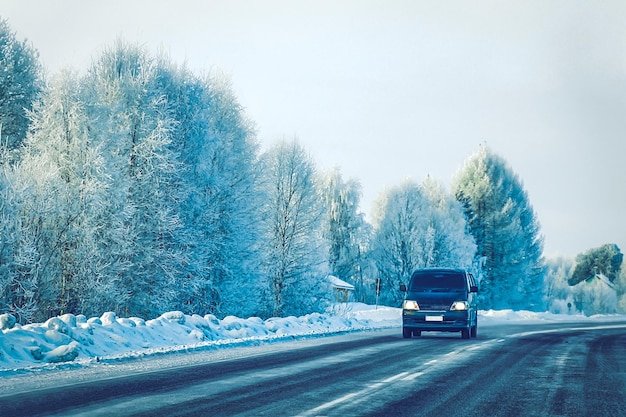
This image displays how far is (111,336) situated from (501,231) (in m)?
55.4

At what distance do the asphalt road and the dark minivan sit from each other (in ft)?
18.4

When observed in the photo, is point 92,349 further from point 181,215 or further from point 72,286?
point 181,215

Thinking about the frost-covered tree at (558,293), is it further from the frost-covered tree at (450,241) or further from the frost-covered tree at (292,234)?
the frost-covered tree at (292,234)

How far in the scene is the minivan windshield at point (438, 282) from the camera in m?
21.4

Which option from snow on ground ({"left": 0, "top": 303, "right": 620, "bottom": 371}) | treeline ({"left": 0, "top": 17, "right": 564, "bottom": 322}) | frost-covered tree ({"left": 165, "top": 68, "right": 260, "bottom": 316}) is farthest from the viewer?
frost-covered tree ({"left": 165, "top": 68, "right": 260, "bottom": 316})

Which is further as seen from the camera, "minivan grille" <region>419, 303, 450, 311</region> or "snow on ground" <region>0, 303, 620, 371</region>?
"minivan grille" <region>419, 303, 450, 311</region>

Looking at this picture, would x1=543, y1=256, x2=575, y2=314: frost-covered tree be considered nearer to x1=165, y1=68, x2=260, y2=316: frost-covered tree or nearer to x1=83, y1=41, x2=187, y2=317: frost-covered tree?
x1=165, y1=68, x2=260, y2=316: frost-covered tree

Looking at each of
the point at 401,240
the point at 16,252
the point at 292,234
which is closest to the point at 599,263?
the point at 401,240

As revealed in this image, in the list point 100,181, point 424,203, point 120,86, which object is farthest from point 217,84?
point 424,203

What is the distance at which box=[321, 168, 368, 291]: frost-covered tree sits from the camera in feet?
200

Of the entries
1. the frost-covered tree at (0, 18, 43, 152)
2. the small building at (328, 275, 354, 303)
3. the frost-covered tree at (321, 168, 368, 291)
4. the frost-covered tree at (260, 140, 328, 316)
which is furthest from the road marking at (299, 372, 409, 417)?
the frost-covered tree at (321, 168, 368, 291)

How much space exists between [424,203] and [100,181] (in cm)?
3699

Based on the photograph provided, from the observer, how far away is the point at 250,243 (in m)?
32.0

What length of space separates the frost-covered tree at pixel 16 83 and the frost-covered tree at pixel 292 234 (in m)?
13.1
